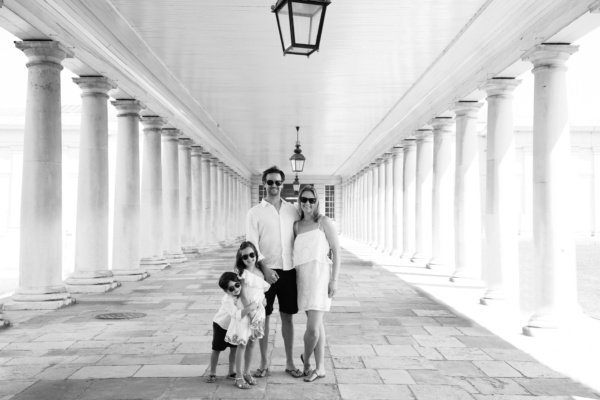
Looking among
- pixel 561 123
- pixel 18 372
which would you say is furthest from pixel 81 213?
pixel 561 123

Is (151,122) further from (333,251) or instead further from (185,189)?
(333,251)

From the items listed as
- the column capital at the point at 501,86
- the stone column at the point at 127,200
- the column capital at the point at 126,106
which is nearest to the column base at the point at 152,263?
the stone column at the point at 127,200

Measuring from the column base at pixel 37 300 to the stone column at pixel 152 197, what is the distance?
9.79m

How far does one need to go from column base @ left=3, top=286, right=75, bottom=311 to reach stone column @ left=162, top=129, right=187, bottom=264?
44.7 ft

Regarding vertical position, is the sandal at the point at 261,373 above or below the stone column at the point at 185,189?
below

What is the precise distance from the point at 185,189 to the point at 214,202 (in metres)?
9.38

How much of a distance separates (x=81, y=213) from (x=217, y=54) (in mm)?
6457

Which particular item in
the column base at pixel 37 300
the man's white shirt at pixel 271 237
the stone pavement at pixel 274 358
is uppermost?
the man's white shirt at pixel 271 237

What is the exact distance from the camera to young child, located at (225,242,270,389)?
773 cm

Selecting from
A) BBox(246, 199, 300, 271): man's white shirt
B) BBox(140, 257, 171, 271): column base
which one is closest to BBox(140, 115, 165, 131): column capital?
BBox(140, 257, 171, 271): column base

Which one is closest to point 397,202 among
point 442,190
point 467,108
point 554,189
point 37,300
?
point 442,190

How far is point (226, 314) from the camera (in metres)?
7.95

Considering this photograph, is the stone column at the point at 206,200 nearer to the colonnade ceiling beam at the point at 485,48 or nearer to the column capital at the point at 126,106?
the colonnade ceiling beam at the point at 485,48

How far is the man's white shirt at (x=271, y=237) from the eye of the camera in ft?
26.6
